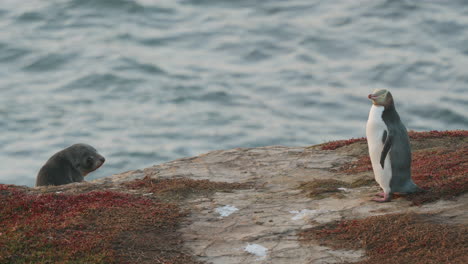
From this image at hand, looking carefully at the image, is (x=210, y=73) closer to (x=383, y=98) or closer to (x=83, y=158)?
(x=83, y=158)

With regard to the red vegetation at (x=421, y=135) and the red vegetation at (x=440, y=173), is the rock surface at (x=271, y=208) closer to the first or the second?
the red vegetation at (x=440, y=173)

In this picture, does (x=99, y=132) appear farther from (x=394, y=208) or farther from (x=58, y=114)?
(x=394, y=208)

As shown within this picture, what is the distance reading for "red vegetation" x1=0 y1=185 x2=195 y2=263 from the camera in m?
10.3

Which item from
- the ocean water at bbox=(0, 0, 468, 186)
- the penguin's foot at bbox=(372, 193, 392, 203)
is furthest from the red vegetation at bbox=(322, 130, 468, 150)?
the ocean water at bbox=(0, 0, 468, 186)

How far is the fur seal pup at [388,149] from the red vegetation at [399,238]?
93cm

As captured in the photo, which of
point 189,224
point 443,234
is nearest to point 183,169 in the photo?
point 189,224

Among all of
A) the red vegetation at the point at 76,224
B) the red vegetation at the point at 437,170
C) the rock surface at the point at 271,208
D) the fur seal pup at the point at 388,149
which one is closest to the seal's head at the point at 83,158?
the rock surface at the point at 271,208

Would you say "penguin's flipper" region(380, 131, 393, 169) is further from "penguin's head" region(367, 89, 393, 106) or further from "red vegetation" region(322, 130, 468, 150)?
"red vegetation" region(322, 130, 468, 150)

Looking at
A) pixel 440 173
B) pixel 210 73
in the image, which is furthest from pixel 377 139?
pixel 210 73

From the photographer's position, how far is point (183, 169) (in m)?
15.5

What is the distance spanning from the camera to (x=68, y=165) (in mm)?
17125

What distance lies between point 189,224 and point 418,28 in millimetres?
31791

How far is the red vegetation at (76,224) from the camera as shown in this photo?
10.3 metres

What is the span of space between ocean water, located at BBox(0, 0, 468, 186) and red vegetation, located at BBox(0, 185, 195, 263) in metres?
17.3
